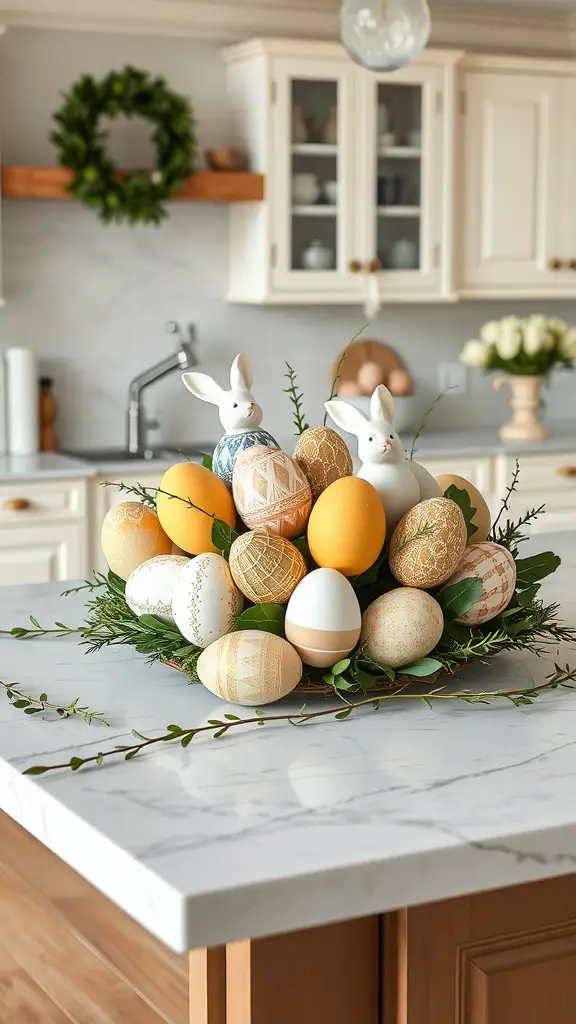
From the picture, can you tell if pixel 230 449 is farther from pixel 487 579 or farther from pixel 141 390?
pixel 141 390

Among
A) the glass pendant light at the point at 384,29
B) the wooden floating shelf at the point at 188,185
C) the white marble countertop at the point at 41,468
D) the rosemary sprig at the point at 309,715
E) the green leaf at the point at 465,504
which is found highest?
the glass pendant light at the point at 384,29

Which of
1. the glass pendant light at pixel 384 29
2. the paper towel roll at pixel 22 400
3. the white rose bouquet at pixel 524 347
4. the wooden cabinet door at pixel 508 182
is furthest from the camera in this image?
the wooden cabinet door at pixel 508 182

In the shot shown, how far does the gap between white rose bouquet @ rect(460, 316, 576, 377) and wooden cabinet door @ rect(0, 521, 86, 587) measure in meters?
1.54

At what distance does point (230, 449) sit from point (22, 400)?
9.04 feet

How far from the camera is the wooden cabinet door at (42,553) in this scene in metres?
3.71

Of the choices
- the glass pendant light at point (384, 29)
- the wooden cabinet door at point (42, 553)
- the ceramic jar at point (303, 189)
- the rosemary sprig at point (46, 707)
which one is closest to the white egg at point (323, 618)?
the rosemary sprig at point (46, 707)

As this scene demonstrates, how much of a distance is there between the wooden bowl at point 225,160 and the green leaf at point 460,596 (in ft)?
10.0

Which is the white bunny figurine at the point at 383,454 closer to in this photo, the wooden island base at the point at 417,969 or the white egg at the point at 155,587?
the white egg at the point at 155,587

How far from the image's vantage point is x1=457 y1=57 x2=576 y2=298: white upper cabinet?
4445 mm

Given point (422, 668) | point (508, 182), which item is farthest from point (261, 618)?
point (508, 182)

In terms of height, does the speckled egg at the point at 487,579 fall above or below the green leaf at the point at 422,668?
above

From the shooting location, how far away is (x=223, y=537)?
139 centimetres

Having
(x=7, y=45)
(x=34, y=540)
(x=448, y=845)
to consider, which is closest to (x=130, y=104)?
(x=7, y=45)

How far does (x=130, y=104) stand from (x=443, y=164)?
3.56 ft
